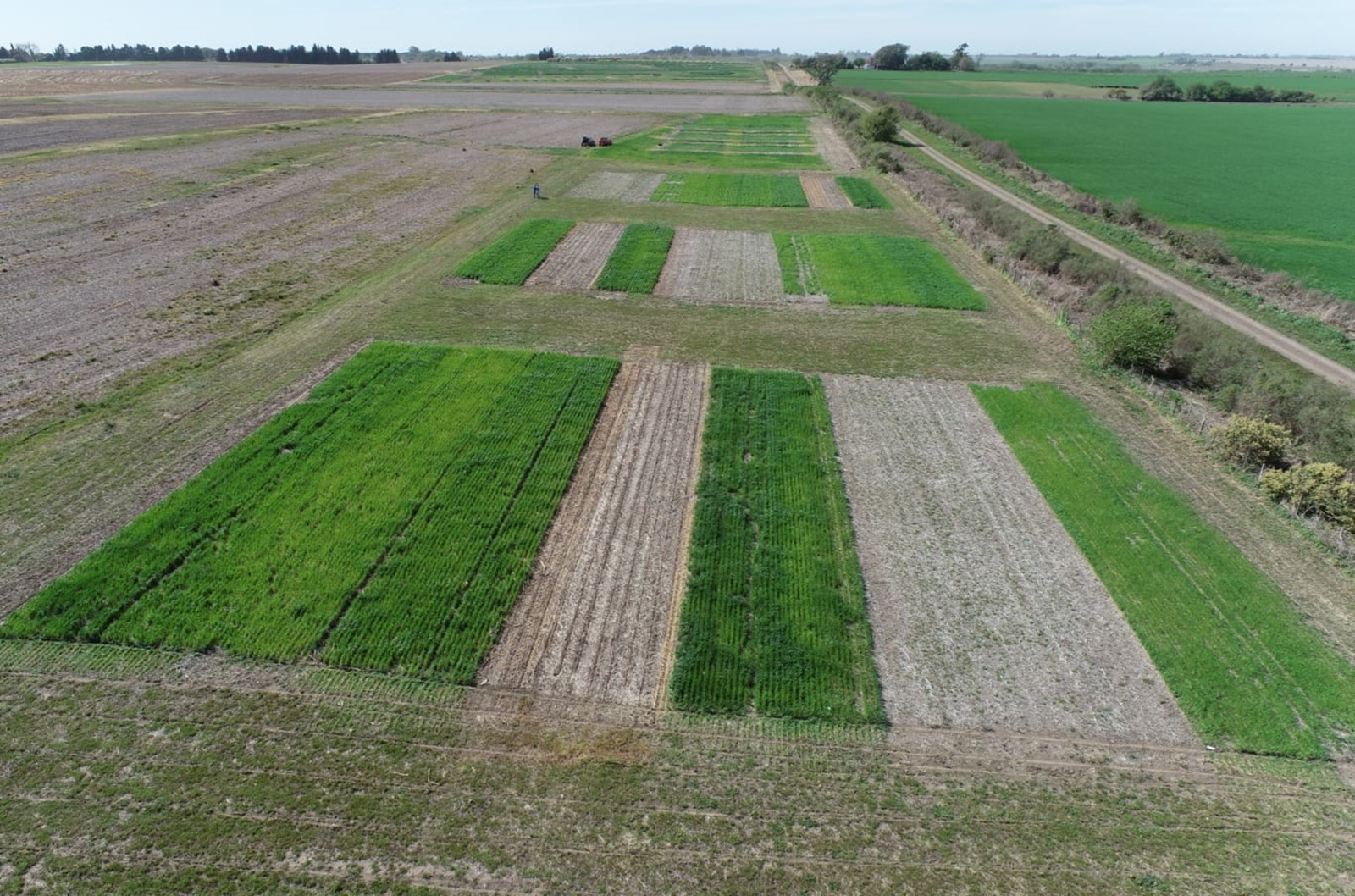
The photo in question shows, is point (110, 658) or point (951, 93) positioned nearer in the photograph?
point (110, 658)

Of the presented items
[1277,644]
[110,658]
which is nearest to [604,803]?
[110,658]

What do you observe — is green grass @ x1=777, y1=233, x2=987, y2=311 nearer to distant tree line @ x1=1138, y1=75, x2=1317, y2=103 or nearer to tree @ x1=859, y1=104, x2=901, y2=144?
tree @ x1=859, y1=104, x2=901, y2=144

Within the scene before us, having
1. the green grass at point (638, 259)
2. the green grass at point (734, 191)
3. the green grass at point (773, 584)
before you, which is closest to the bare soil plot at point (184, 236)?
the green grass at point (638, 259)

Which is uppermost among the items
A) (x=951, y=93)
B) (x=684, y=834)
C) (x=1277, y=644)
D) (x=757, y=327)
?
(x=951, y=93)

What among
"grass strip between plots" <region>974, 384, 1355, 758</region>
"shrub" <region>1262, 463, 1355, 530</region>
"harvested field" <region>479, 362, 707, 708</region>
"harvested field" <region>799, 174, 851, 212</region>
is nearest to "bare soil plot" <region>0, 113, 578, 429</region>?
"harvested field" <region>479, 362, 707, 708</region>

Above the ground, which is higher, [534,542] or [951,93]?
[951,93]

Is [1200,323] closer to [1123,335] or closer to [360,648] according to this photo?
[1123,335]
